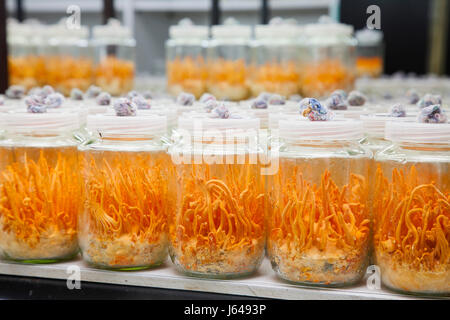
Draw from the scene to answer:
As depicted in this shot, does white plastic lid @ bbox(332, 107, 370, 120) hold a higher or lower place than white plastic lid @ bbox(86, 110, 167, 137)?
higher

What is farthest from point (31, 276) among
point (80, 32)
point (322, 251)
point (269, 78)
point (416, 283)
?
point (80, 32)

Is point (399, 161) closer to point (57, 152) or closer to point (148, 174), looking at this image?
point (148, 174)

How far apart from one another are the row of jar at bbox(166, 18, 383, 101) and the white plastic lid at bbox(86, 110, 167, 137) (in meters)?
0.99

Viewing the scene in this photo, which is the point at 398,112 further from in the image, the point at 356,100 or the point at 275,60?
the point at 275,60

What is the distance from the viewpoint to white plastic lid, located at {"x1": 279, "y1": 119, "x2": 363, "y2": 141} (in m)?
0.86

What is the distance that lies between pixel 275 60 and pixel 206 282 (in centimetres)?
122

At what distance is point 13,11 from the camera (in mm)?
3291

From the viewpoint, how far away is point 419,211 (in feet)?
2.71

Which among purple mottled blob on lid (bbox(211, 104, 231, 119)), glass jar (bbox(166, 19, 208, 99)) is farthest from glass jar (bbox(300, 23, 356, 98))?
purple mottled blob on lid (bbox(211, 104, 231, 119))

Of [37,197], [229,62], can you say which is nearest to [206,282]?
[37,197]

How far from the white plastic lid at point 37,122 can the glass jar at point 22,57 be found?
111cm

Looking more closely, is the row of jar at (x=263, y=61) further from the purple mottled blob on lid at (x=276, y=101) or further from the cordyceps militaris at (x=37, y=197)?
the cordyceps militaris at (x=37, y=197)

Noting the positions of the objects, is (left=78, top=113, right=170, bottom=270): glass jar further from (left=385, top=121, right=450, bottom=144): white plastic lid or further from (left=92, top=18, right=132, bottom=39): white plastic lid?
(left=92, top=18, right=132, bottom=39): white plastic lid
